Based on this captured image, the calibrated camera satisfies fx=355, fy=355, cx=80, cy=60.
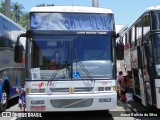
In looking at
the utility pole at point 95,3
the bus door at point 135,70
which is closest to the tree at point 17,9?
the utility pole at point 95,3

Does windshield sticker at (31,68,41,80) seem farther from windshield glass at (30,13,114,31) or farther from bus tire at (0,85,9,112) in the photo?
bus tire at (0,85,9,112)

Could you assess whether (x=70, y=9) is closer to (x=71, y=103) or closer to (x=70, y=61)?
(x=70, y=61)

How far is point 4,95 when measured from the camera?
12812 mm

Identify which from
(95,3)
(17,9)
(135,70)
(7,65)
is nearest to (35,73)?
(7,65)

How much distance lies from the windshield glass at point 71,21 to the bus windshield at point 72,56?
0.30 m

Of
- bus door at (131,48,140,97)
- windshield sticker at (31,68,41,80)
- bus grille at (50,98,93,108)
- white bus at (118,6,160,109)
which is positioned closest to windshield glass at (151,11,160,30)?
white bus at (118,6,160,109)

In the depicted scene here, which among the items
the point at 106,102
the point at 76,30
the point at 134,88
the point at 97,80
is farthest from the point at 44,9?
the point at 134,88

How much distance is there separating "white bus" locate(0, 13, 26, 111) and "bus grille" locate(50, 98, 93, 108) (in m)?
3.42

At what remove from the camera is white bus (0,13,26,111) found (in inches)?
494

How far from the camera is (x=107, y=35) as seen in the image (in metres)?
10.1

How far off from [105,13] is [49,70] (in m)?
2.38

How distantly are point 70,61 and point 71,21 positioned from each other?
4.12 feet

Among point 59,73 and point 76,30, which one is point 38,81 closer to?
point 59,73

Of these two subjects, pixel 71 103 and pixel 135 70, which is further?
pixel 135 70
